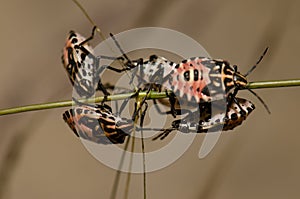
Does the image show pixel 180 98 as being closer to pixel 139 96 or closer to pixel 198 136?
pixel 139 96

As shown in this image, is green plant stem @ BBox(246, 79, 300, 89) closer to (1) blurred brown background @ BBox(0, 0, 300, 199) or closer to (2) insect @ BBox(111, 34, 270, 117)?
(2) insect @ BBox(111, 34, 270, 117)

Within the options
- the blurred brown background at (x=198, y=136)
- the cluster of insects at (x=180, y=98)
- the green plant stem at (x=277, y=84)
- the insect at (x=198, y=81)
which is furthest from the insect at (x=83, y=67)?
the blurred brown background at (x=198, y=136)

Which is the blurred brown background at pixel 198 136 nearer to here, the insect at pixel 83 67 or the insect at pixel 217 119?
the insect at pixel 83 67

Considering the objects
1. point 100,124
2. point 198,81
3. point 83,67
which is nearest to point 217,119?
point 198,81

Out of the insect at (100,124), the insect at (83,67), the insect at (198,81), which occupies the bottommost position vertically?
the insect at (100,124)

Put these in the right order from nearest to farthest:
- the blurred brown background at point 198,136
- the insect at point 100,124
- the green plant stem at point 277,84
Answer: the green plant stem at point 277,84, the insect at point 100,124, the blurred brown background at point 198,136

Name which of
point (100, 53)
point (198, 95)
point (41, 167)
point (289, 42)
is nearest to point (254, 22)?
point (289, 42)

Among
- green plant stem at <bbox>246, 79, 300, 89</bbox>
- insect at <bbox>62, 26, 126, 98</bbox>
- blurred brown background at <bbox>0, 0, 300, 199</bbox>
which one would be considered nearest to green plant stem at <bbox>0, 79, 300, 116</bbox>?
green plant stem at <bbox>246, 79, 300, 89</bbox>
